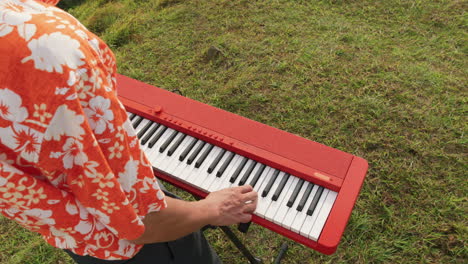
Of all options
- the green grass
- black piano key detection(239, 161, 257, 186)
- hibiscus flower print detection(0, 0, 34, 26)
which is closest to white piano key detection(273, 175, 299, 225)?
black piano key detection(239, 161, 257, 186)

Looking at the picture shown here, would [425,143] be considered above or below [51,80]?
below

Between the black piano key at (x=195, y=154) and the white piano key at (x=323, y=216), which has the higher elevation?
the black piano key at (x=195, y=154)

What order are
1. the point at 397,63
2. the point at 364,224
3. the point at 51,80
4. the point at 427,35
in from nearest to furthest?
1. the point at 51,80
2. the point at 364,224
3. the point at 397,63
4. the point at 427,35

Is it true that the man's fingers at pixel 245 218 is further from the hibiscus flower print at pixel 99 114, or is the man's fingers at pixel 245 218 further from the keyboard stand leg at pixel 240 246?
the hibiscus flower print at pixel 99 114

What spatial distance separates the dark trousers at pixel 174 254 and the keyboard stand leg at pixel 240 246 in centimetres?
20

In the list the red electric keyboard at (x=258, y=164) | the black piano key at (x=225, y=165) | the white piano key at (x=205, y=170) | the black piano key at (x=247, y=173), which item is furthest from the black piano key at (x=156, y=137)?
the black piano key at (x=247, y=173)

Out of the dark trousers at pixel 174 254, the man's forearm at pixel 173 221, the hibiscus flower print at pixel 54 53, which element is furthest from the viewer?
the dark trousers at pixel 174 254

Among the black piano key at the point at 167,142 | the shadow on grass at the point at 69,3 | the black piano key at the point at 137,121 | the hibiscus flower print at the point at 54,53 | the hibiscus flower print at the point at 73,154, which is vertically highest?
the hibiscus flower print at the point at 54,53

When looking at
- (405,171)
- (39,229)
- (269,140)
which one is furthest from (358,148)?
(39,229)

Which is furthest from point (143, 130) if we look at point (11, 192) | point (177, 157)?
point (11, 192)

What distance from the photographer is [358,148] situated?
3311mm

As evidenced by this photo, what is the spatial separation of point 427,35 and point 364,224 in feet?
9.01

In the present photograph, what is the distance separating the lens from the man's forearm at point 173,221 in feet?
3.92

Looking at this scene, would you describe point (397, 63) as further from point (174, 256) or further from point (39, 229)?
point (39, 229)
